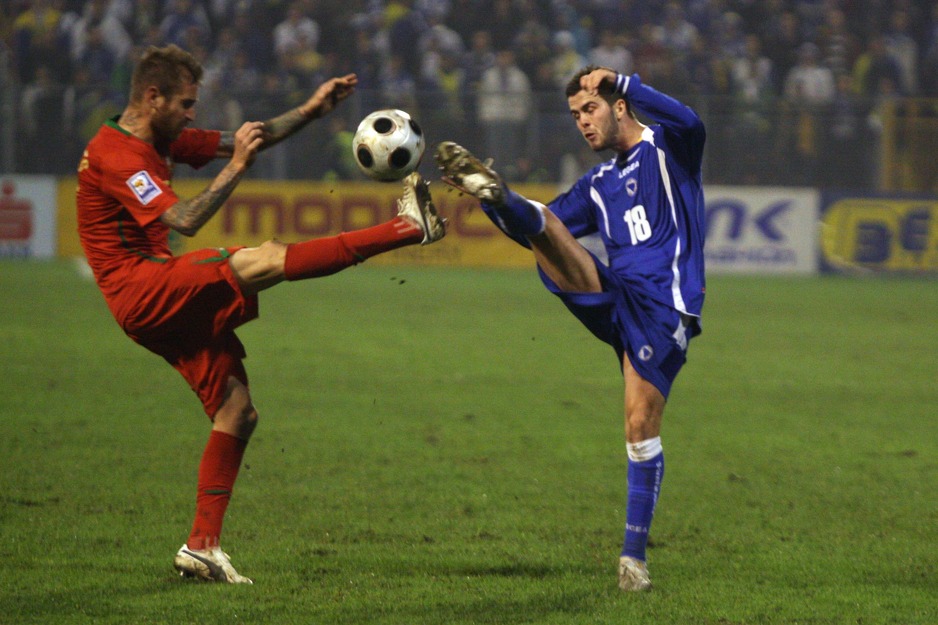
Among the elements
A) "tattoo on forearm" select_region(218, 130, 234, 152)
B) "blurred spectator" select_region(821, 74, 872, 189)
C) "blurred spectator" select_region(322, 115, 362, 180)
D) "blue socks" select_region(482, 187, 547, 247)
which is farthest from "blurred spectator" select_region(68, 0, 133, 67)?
"blue socks" select_region(482, 187, 547, 247)

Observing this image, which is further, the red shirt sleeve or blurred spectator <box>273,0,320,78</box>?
blurred spectator <box>273,0,320,78</box>

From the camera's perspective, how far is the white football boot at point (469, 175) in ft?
14.5

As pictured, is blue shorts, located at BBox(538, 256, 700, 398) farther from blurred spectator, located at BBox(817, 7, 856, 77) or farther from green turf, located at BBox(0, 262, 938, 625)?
blurred spectator, located at BBox(817, 7, 856, 77)

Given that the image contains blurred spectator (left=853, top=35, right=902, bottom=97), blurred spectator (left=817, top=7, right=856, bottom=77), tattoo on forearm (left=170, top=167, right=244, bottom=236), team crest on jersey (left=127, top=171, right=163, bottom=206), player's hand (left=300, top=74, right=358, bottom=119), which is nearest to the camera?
tattoo on forearm (left=170, top=167, right=244, bottom=236)

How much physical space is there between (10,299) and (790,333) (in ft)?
27.2

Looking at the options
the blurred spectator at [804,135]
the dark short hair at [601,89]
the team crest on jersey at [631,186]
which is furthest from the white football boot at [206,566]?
the blurred spectator at [804,135]

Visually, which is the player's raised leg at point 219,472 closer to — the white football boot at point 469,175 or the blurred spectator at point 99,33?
the white football boot at point 469,175

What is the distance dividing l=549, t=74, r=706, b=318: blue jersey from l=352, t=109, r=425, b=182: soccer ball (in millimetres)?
749

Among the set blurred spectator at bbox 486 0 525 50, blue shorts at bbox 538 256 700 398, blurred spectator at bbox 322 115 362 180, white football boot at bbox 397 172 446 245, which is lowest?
blurred spectator at bbox 322 115 362 180

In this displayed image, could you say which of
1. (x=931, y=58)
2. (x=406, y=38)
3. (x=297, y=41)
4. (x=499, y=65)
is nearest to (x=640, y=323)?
(x=499, y=65)

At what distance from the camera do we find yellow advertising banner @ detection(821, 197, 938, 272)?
18562mm

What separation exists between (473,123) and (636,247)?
13815 mm

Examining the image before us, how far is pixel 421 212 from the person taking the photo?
4.53 meters

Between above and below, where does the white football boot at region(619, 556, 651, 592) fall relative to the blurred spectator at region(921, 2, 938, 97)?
below
